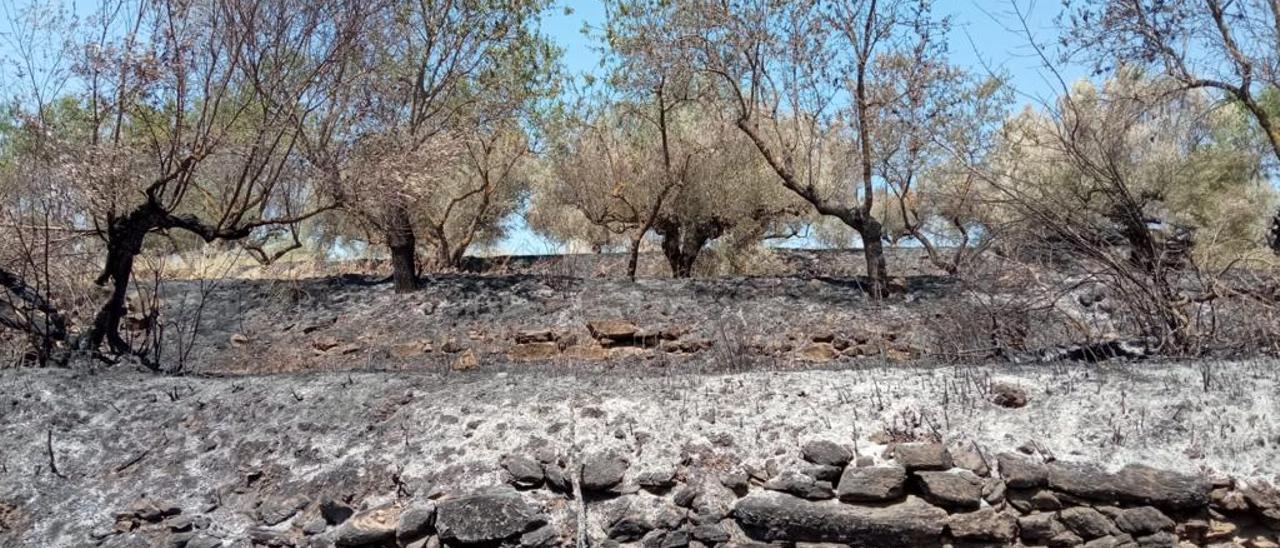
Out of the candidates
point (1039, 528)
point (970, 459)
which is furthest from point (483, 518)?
point (1039, 528)

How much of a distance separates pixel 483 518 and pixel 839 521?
207 cm

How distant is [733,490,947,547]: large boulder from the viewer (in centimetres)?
651

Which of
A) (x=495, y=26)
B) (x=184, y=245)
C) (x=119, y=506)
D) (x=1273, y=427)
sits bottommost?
(x=119, y=506)

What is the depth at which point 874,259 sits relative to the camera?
15789 millimetres

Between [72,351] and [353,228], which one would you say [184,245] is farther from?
[72,351]

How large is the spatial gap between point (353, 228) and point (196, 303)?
4.65m

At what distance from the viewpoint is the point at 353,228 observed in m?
19.6

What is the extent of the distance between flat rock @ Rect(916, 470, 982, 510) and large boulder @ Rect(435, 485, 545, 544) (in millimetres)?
2261

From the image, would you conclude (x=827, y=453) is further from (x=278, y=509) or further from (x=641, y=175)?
(x=641, y=175)

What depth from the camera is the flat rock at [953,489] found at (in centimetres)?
655

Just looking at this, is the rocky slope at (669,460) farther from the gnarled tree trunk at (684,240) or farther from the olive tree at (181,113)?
the gnarled tree trunk at (684,240)

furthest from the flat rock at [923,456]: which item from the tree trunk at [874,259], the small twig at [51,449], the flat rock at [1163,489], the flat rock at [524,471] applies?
the tree trunk at [874,259]

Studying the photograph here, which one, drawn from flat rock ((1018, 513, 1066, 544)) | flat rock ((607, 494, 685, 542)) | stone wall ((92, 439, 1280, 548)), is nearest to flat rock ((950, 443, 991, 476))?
stone wall ((92, 439, 1280, 548))


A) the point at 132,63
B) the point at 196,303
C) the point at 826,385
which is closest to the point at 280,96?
the point at 132,63
